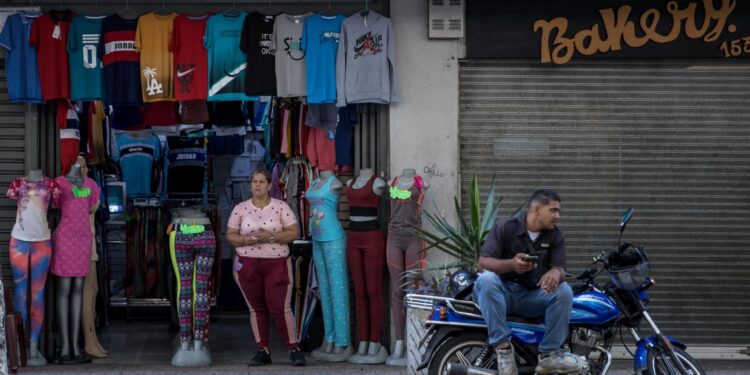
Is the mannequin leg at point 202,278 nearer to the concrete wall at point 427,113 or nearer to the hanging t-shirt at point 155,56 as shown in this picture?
the hanging t-shirt at point 155,56

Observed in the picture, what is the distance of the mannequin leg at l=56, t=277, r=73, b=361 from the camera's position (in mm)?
10422

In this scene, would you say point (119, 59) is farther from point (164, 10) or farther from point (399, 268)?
point (399, 268)

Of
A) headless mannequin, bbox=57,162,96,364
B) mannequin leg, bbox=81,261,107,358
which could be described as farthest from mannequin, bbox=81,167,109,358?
headless mannequin, bbox=57,162,96,364

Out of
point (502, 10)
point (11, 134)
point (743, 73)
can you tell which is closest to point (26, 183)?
point (11, 134)

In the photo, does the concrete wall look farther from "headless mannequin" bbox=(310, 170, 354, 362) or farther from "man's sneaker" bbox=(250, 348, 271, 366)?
"man's sneaker" bbox=(250, 348, 271, 366)

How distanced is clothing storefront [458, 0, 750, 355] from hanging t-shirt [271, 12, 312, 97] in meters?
1.54

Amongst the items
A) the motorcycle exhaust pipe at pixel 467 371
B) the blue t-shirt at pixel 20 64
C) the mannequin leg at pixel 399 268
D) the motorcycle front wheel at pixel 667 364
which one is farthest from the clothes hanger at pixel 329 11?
the motorcycle front wheel at pixel 667 364

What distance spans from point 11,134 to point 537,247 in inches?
215

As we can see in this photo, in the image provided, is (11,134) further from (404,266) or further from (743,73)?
(743,73)

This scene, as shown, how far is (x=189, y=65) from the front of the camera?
1054 cm

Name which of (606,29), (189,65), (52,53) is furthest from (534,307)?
(52,53)

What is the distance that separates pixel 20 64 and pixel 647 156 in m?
5.94

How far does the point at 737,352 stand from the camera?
35.2 feet

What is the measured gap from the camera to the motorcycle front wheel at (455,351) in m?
7.98
